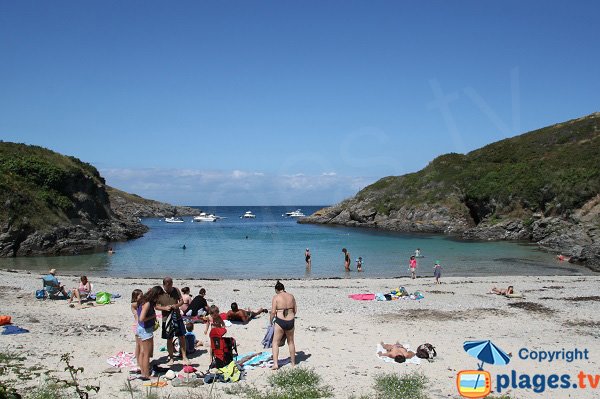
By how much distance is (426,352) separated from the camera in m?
11.7

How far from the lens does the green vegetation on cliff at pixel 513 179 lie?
201 ft

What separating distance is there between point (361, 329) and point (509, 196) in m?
60.3

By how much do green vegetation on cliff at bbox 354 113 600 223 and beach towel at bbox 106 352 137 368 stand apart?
2264 inches

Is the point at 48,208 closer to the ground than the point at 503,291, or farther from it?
farther from it

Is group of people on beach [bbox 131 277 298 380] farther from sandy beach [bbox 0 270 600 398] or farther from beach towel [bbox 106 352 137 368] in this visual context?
beach towel [bbox 106 352 137 368]

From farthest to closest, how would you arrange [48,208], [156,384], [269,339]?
[48,208], [269,339], [156,384]

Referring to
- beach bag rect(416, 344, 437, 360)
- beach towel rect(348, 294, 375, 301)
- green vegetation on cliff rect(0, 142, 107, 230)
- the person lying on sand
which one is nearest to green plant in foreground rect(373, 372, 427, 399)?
beach bag rect(416, 344, 437, 360)

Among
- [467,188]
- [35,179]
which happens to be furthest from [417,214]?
[35,179]

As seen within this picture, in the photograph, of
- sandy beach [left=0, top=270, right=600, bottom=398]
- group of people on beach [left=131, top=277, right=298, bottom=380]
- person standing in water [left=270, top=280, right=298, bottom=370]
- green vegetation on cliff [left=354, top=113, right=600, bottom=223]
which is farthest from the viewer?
green vegetation on cliff [left=354, top=113, right=600, bottom=223]

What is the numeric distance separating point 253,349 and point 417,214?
7054 cm

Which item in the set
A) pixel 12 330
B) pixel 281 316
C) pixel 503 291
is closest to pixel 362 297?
pixel 503 291

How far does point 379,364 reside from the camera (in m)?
11.4

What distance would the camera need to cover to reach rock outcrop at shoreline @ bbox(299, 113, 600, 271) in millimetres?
54372

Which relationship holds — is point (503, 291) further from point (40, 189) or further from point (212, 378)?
point (40, 189)
